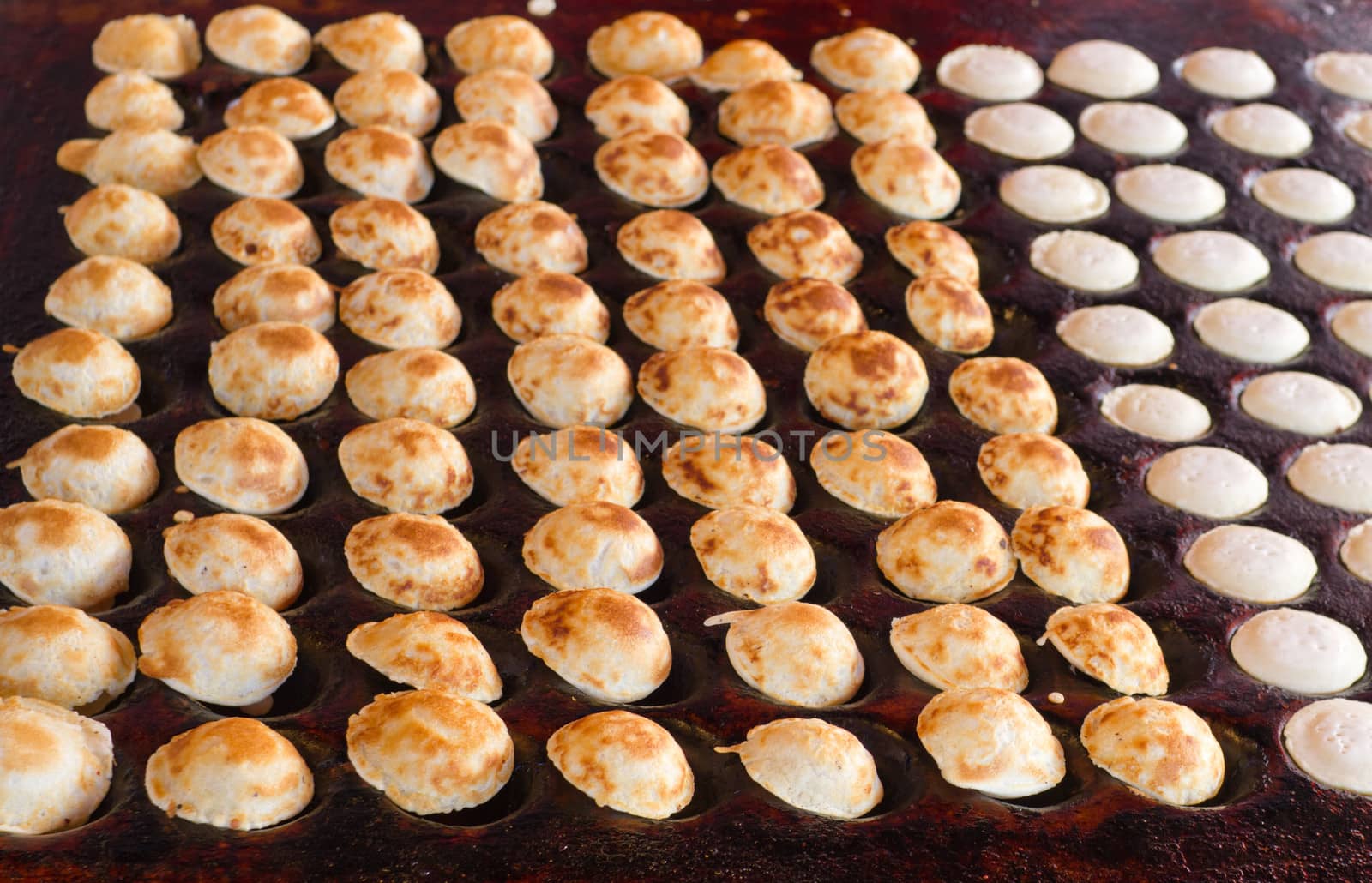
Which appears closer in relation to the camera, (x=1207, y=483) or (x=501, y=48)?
(x=1207, y=483)

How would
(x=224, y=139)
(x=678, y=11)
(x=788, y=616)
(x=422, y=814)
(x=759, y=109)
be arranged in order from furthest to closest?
1. (x=678, y=11)
2. (x=759, y=109)
3. (x=224, y=139)
4. (x=788, y=616)
5. (x=422, y=814)

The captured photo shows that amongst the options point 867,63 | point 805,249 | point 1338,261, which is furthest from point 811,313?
point 1338,261

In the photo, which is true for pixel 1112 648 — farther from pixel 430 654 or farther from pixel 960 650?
pixel 430 654

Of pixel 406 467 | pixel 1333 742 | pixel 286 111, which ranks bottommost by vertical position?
pixel 1333 742

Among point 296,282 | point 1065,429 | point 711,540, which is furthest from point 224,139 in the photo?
point 1065,429

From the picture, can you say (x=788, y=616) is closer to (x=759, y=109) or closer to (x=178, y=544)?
(x=178, y=544)
